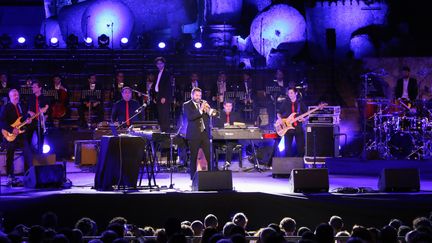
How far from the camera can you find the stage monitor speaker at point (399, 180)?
13.3 m

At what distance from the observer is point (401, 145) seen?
19000 mm

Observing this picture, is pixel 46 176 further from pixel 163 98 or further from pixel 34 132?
pixel 163 98

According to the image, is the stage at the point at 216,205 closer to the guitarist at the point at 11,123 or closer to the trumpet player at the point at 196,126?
the trumpet player at the point at 196,126

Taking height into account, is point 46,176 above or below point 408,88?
below

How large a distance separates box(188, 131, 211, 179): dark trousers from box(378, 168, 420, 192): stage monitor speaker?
3.63 metres

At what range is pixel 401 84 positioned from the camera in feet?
63.2

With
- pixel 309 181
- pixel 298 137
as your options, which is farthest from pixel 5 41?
pixel 309 181

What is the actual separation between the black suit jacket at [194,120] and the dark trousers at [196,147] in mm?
79

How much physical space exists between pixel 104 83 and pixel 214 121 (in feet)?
26.5

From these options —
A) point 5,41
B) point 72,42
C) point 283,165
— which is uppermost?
point 5,41

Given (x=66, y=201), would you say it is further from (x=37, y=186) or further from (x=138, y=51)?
(x=138, y=51)

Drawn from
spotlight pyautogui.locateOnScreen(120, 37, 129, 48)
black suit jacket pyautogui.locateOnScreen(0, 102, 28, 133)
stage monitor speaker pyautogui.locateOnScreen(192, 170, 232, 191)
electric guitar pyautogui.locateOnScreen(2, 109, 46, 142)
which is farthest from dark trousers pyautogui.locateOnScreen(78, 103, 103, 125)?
stage monitor speaker pyautogui.locateOnScreen(192, 170, 232, 191)

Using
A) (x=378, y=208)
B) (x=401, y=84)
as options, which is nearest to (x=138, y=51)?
(x=401, y=84)

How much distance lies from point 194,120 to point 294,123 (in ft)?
9.65
